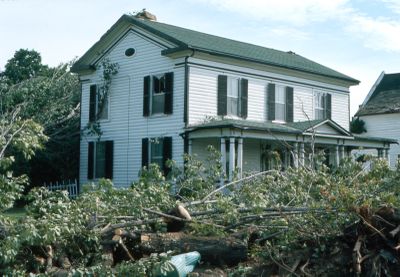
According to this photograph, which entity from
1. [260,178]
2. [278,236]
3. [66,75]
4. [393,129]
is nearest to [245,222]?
[278,236]

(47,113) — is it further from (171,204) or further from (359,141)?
(171,204)

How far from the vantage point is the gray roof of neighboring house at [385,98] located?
1262 inches

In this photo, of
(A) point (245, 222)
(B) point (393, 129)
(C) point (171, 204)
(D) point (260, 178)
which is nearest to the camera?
(A) point (245, 222)

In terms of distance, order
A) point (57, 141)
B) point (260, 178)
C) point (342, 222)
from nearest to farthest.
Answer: point (342, 222) < point (260, 178) < point (57, 141)

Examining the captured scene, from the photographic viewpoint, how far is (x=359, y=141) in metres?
24.3

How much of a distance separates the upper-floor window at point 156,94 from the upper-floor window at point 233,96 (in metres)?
1.90

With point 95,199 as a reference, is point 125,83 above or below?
above

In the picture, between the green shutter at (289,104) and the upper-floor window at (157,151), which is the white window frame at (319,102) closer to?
the green shutter at (289,104)

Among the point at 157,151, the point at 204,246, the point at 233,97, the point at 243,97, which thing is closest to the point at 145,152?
the point at 157,151

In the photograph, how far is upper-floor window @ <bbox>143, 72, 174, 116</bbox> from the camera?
20844mm

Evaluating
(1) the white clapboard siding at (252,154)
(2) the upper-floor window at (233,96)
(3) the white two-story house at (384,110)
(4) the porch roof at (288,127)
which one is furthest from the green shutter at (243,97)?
(3) the white two-story house at (384,110)

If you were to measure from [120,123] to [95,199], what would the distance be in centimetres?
1454

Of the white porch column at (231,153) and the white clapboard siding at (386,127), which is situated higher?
the white clapboard siding at (386,127)

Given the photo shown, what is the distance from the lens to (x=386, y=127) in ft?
104
